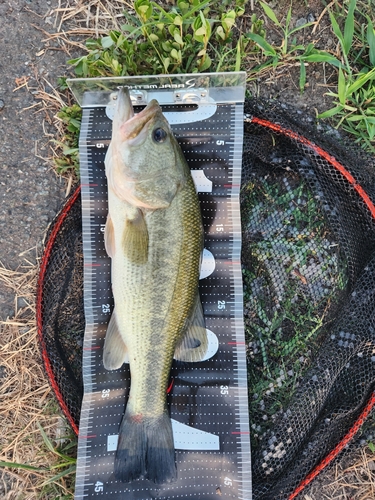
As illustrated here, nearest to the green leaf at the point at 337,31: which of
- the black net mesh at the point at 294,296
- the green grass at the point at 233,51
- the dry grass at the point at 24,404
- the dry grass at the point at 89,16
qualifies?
the green grass at the point at 233,51

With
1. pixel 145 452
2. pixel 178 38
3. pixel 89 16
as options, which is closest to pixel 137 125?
pixel 178 38

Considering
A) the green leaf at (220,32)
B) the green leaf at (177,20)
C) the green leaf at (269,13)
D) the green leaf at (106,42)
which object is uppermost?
the green leaf at (269,13)

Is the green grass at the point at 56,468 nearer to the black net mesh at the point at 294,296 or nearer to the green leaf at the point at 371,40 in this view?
the black net mesh at the point at 294,296

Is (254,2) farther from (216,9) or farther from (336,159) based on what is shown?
(336,159)

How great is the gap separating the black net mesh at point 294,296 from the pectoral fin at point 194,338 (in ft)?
1.38

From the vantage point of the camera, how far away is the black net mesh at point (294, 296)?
2660 millimetres

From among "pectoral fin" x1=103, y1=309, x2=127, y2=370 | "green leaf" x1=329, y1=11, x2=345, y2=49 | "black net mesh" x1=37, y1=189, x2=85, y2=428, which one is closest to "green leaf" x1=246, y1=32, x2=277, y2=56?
"green leaf" x1=329, y1=11, x2=345, y2=49

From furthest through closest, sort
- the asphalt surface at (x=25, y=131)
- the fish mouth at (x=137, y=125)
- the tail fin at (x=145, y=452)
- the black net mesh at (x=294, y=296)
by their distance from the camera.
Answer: the asphalt surface at (x=25, y=131) → the black net mesh at (x=294, y=296) → the tail fin at (x=145, y=452) → the fish mouth at (x=137, y=125)

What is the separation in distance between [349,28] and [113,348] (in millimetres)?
2585

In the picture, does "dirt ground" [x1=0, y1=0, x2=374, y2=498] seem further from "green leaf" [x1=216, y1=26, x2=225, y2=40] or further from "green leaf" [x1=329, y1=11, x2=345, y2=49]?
"green leaf" [x1=216, y1=26, x2=225, y2=40]

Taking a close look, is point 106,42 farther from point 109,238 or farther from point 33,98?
point 109,238

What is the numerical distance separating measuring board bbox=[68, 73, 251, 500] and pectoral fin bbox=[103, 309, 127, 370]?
10cm

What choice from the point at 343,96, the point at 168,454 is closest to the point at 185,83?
the point at 343,96

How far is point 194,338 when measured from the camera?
2572 mm
